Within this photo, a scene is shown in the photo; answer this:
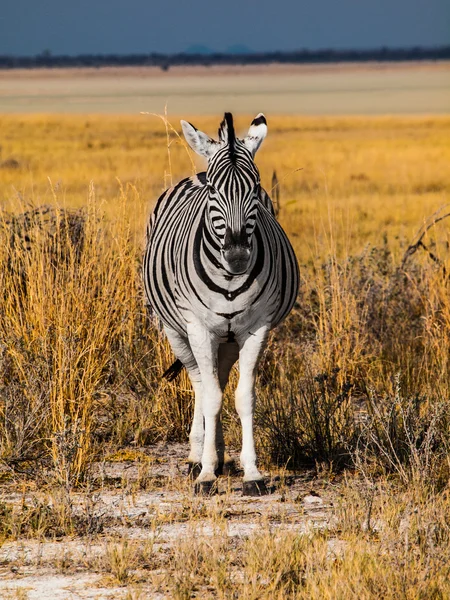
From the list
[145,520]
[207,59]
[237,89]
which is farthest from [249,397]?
[207,59]

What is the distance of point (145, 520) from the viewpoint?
196 inches

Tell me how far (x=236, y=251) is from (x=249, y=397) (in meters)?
0.89

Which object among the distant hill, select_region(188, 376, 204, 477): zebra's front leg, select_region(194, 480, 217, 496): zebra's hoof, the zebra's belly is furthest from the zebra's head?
the distant hill

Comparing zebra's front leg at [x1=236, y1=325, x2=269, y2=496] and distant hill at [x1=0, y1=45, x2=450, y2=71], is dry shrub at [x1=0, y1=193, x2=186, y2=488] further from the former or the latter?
distant hill at [x1=0, y1=45, x2=450, y2=71]

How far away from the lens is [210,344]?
5.25m

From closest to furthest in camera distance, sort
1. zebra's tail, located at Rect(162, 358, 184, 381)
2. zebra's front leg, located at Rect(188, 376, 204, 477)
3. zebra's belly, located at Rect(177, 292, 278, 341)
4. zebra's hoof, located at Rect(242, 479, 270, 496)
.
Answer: zebra's belly, located at Rect(177, 292, 278, 341)
zebra's hoof, located at Rect(242, 479, 270, 496)
zebra's front leg, located at Rect(188, 376, 204, 477)
zebra's tail, located at Rect(162, 358, 184, 381)

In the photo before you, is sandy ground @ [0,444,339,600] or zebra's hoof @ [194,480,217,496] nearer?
sandy ground @ [0,444,339,600]

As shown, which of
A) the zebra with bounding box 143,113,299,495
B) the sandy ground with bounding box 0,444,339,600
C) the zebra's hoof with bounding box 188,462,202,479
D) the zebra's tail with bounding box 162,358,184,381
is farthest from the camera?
the zebra's tail with bounding box 162,358,184,381

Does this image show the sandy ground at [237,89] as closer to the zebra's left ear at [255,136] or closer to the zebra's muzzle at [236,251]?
the zebra's left ear at [255,136]

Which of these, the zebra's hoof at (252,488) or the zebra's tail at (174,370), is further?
the zebra's tail at (174,370)

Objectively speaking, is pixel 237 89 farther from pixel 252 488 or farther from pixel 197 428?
pixel 252 488

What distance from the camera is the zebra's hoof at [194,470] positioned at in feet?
18.6

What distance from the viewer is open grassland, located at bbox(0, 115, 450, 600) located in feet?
13.8

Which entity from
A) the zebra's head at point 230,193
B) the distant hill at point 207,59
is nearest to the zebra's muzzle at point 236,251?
the zebra's head at point 230,193
